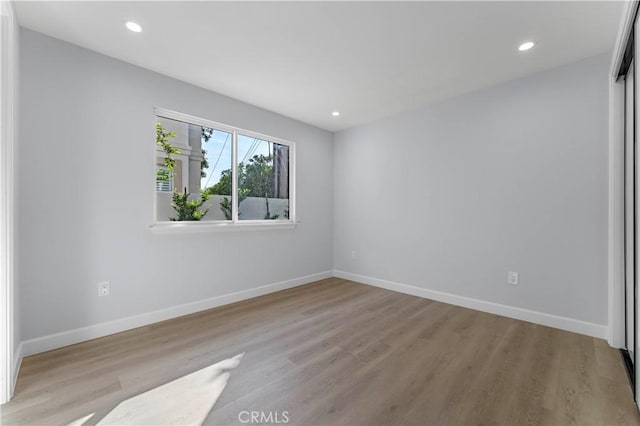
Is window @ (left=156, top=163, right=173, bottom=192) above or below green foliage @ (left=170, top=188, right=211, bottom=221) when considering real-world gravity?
above

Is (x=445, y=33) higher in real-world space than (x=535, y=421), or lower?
higher

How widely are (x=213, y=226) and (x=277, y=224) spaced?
0.94m

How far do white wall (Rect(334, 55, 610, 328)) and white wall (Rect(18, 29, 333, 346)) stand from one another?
2227 millimetres

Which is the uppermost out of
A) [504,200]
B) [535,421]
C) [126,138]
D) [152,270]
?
[126,138]

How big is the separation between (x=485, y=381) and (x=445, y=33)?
8.09 feet

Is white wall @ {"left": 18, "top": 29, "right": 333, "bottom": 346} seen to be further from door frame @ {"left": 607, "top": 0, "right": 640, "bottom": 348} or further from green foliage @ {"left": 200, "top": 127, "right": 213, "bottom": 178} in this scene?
door frame @ {"left": 607, "top": 0, "right": 640, "bottom": 348}

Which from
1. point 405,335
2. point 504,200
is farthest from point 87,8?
point 504,200

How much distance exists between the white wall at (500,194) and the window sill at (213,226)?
1313mm

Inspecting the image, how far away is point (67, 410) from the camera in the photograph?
1.53 m

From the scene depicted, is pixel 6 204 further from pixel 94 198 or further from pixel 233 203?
pixel 233 203

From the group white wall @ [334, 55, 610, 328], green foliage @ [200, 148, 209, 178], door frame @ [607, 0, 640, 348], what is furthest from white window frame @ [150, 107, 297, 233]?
door frame @ [607, 0, 640, 348]

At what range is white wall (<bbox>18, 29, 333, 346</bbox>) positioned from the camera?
213 cm

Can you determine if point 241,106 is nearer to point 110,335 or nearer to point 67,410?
point 110,335

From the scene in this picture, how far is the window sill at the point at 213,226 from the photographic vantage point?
9.04 feet
